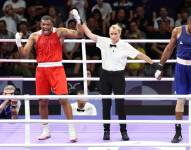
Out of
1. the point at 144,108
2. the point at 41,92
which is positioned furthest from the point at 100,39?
the point at 144,108

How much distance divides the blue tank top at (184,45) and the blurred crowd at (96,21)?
291 cm

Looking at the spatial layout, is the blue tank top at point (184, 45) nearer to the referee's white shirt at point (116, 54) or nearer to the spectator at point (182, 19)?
the referee's white shirt at point (116, 54)

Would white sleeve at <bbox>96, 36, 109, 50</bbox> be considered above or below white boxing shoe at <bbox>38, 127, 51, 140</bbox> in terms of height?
above

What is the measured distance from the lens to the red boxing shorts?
631 centimetres

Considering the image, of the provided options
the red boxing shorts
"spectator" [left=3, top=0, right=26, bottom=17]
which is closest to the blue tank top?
the red boxing shorts

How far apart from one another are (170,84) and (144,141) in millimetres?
2059

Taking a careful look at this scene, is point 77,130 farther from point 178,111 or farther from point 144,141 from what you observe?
point 178,111

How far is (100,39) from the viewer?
6387 mm

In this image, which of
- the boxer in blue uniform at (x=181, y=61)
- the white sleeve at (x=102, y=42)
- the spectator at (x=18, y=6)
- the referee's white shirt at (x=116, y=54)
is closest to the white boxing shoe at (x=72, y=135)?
the referee's white shirt at (x=116, y=54)

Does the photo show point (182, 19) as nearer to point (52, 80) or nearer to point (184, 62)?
point (184, 62)

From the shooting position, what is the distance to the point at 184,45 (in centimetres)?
616

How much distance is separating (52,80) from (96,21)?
3.81m

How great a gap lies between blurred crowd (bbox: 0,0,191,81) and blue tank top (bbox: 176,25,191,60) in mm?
2908

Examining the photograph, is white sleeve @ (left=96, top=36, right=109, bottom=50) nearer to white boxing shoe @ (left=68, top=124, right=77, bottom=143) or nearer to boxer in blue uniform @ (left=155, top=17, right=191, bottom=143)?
boxer in blue uniform @ (left=155, top=17, right=191, bottom=143)
